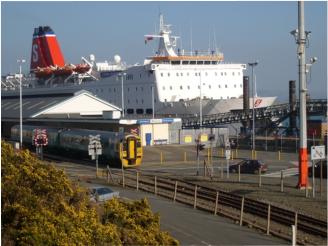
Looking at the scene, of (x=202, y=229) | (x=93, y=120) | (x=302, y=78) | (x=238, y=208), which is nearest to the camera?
(x=202, y=229)

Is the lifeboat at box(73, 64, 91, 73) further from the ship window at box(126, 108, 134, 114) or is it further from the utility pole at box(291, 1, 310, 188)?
the utility pole at box(291, 1, 310, 188)

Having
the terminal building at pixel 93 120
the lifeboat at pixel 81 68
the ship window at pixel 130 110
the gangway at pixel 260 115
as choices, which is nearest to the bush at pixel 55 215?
the terminal building at pixel 93 120

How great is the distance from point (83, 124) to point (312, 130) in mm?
16953

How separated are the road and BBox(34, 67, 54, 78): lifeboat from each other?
52.2 meters

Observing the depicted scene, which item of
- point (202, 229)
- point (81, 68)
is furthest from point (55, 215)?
point (81, 68)

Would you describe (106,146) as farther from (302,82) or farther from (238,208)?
(238,208)

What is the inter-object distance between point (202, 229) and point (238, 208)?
396 centimetres

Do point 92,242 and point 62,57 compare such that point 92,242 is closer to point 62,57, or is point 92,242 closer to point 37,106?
point 37,106

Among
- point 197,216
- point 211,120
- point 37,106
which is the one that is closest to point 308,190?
point 197,216

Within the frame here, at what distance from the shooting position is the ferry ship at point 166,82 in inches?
2234

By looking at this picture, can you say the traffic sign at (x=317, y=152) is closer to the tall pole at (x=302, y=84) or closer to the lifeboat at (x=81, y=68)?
the tall pole at (x=302, y=84)

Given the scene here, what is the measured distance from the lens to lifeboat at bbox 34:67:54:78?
69000mm

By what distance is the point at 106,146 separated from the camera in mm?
31047

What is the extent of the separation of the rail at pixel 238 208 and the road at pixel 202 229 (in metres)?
0.47
